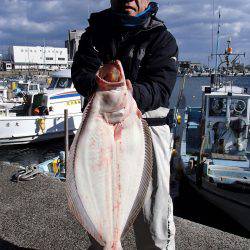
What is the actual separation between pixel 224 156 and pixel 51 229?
6.33 m

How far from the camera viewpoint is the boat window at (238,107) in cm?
996

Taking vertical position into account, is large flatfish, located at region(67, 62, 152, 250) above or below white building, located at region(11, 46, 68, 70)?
below

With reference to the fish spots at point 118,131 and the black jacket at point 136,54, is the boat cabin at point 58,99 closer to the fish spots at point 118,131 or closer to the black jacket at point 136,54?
the black jacket at point 136,54

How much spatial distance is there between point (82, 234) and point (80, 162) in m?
2.21

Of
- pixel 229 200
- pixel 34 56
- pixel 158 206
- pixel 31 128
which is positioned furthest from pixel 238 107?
pixel 34 56

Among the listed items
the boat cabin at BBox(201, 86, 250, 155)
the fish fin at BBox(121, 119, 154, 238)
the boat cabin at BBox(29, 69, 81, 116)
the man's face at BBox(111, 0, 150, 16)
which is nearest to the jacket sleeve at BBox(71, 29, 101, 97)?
the man's face at BBox(111, 0, 150, 16)

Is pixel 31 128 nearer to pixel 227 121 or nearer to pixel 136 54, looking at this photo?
pixel 227 121

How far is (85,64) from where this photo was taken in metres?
2.47

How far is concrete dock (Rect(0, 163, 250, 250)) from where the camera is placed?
13.1 ft

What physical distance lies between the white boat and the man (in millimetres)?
14931

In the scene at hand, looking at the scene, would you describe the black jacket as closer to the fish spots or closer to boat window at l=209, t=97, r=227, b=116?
the fish spots

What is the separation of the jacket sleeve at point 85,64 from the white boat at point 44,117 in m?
14.9

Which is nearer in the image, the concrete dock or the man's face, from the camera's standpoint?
the man's face

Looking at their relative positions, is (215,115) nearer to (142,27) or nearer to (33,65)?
(142,27)
